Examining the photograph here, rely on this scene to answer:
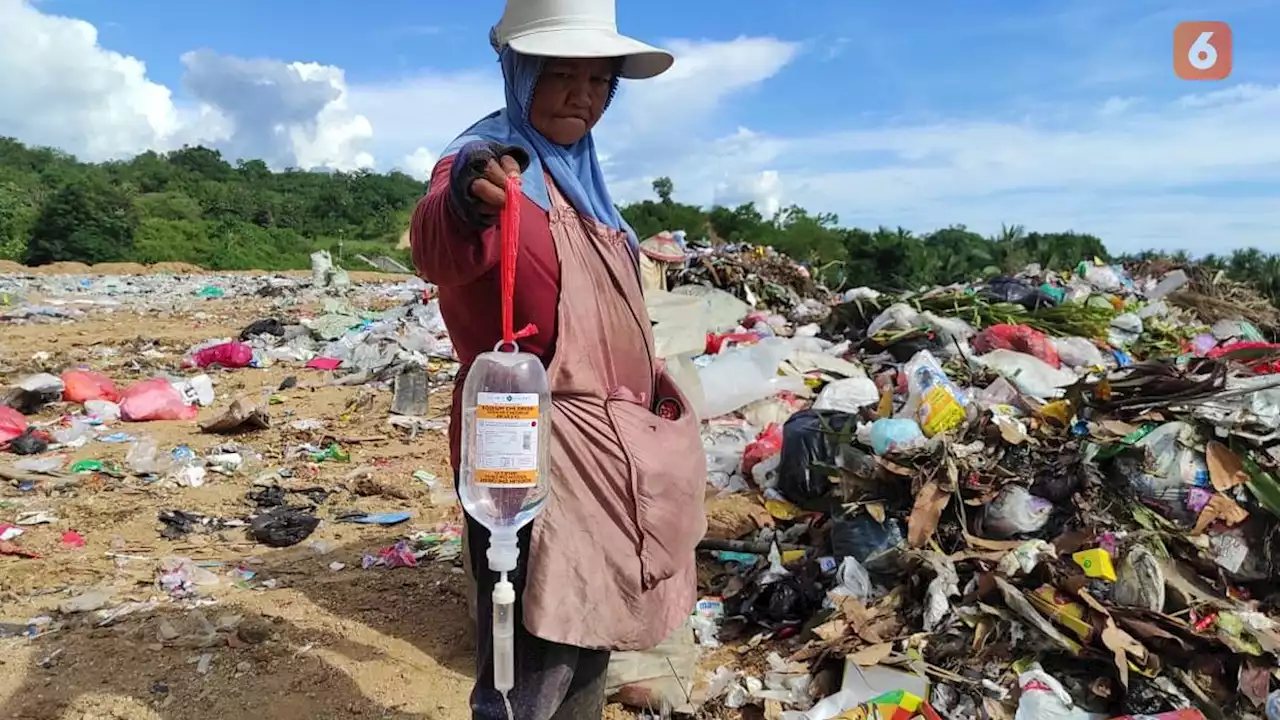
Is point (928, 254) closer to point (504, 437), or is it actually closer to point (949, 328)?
point (949, 328)

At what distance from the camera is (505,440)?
4.17ft

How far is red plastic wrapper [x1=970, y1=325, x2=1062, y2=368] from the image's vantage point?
5309 millimetres

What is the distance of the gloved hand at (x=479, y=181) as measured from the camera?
124 centimetres

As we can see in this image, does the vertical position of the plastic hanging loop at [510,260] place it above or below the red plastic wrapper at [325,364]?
above

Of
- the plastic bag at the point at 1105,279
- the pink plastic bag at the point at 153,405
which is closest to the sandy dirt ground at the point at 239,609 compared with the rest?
the pink plastic bag at the point at 153,405

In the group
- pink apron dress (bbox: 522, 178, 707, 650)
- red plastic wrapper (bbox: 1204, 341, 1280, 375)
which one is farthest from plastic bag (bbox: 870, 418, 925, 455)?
pink apron dress (bbox: 522, 178, 707, 650)

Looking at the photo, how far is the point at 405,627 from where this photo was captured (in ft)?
9.20

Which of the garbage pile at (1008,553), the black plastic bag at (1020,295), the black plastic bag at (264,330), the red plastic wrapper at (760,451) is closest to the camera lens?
the garbage pile at (1008,553)

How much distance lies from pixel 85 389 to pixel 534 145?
5540mm

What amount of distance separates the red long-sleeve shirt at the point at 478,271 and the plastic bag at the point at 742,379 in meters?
3.33

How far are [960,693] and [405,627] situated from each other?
5.44ft

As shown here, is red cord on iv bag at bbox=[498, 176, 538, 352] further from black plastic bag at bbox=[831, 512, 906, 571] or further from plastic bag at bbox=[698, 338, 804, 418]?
plastic bag at bbox=[698, 338, 804, 418]

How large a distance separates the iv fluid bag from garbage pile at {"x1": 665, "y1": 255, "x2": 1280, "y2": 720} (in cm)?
131

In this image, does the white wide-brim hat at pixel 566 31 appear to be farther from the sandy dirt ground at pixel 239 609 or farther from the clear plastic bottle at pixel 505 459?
the sandy dirt ground at pixel 239 609
